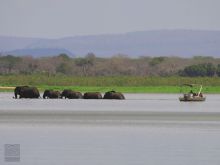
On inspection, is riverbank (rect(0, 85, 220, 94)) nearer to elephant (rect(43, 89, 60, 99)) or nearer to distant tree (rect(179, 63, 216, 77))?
elephant (rect(43, 89, 60, 99))

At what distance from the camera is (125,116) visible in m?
45.0

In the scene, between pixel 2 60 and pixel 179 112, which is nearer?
pixel 179 112

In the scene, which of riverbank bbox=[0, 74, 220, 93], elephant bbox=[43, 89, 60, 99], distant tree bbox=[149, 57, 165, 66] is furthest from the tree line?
elephant bbox=[43, 89, 60, 99]

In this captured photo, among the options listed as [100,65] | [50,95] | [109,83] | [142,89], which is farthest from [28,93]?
[100,65]
